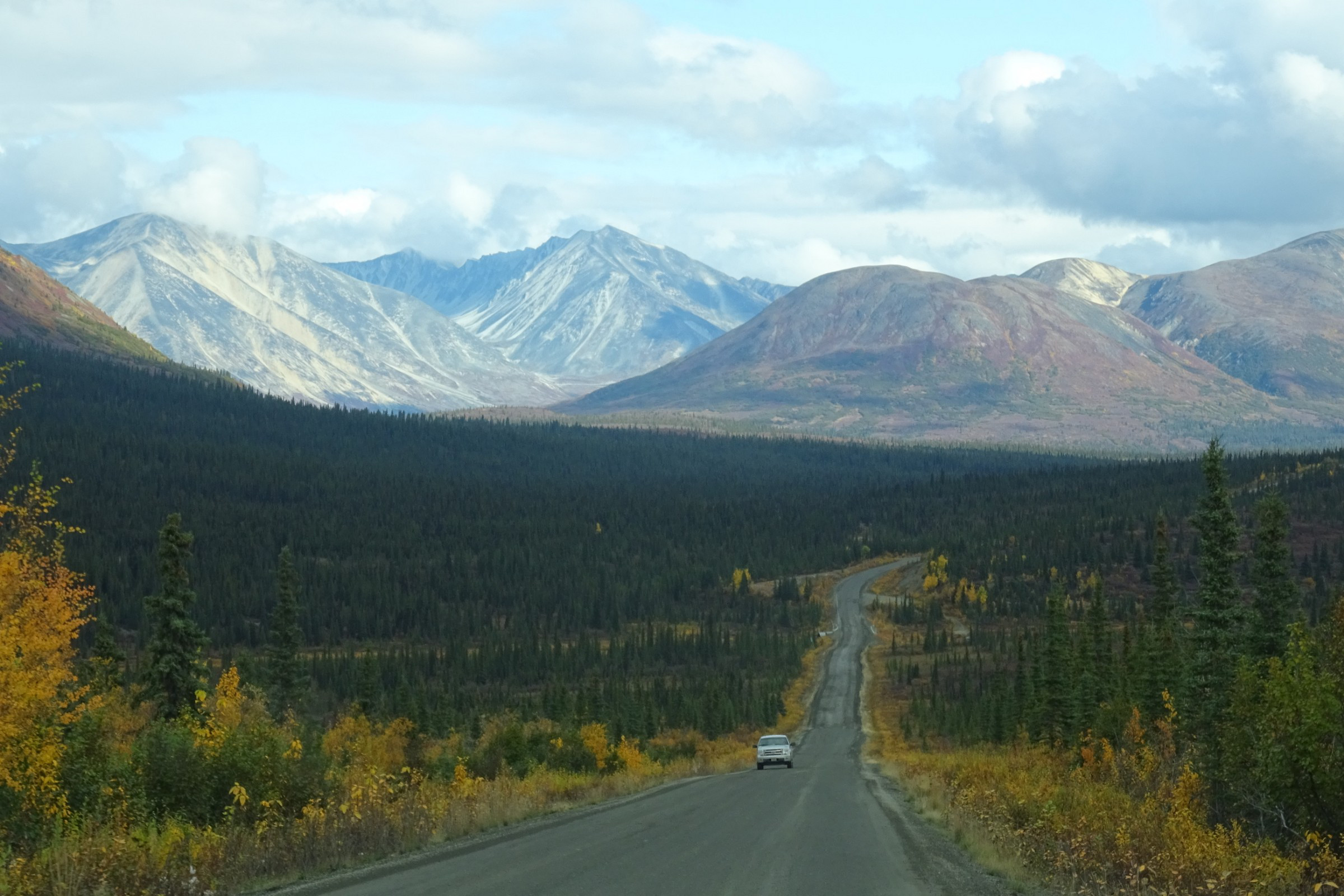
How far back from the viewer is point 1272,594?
4059cm

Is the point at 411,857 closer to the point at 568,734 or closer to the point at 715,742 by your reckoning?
the point at 568,734

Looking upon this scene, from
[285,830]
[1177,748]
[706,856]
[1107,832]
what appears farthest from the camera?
[1177,748]

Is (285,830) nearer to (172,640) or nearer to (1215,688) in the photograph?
(1215,688)

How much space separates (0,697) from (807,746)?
250 ft

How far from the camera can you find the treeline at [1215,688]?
25.6m

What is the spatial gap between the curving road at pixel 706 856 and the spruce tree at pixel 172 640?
77.7 ft

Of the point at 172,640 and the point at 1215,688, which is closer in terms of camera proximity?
the point at 1215,688

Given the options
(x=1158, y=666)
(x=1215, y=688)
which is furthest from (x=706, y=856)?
(x=1158, y=666)

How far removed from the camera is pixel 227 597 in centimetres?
17900

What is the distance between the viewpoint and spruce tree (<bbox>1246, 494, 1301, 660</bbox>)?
4053cm

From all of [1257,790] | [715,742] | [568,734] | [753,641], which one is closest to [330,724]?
[715,742]

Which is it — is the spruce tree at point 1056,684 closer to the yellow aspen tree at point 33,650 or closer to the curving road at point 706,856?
the curving road at point 706,856

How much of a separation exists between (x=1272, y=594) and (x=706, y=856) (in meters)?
24.8

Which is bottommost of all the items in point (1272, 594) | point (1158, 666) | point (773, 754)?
point (773, 754)
